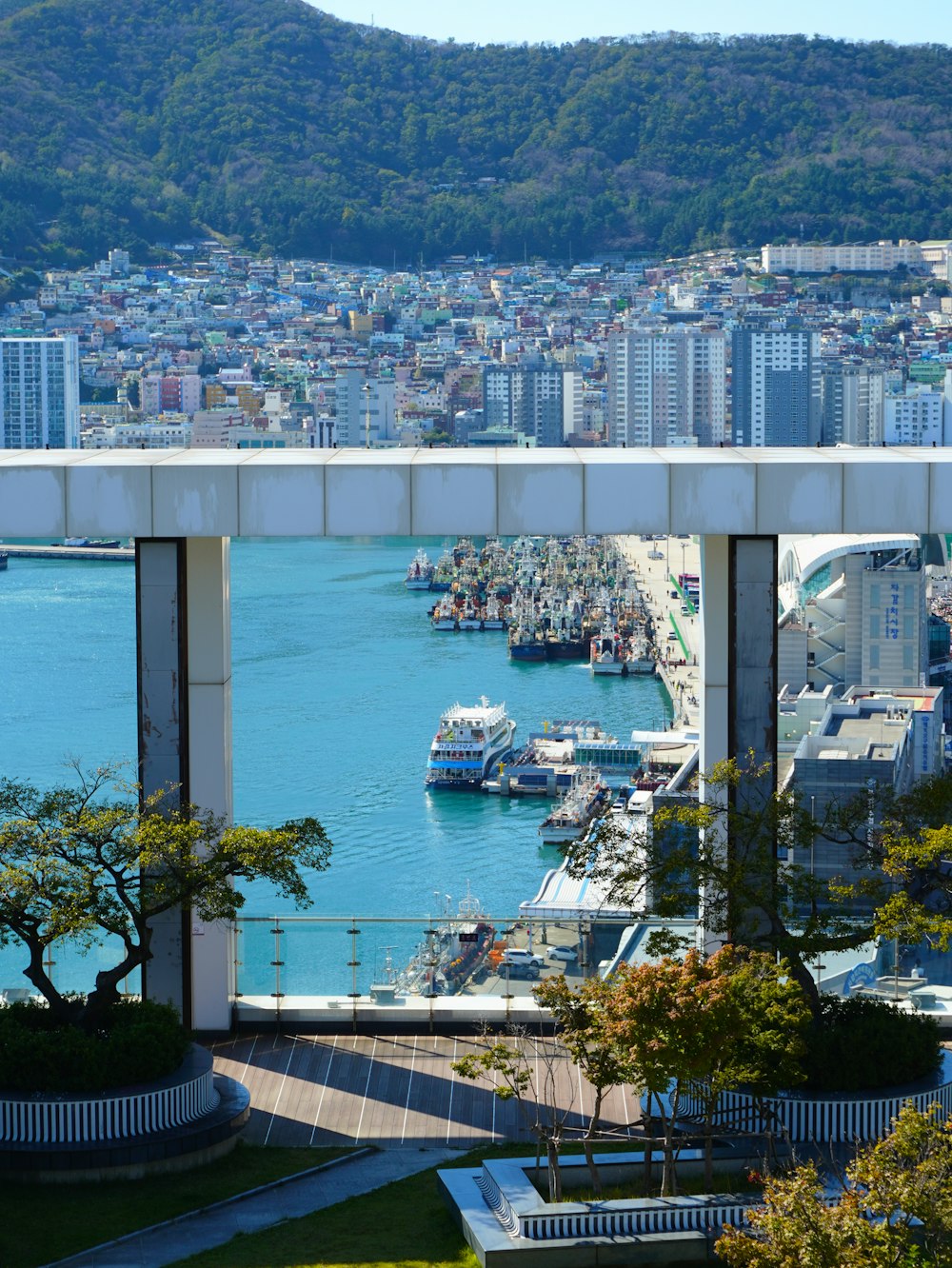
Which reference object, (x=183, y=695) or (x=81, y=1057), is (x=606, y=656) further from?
(x=81, y=1057)

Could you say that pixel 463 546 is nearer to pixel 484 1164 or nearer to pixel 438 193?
pixel 438 193

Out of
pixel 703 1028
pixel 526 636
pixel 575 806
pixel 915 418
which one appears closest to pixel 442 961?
pixel 703 1028

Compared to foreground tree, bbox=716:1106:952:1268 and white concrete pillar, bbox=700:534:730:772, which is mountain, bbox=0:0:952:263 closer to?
white concrete pillar, bbox=700:534:730:772

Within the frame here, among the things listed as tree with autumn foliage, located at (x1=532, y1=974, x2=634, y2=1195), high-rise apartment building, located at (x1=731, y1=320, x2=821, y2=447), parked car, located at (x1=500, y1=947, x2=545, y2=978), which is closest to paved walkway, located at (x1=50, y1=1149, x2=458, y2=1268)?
tree with autumn foliage, located at (x1=532, y1=974, x2=634, y2=1195)

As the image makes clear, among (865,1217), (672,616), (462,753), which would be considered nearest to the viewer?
(865,1217)

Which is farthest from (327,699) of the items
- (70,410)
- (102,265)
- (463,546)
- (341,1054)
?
(102,265)

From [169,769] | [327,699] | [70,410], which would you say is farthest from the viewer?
[70,410]

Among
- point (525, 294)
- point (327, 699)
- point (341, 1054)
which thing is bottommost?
point (327, 699)

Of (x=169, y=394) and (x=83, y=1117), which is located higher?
(x=169, y=394)
